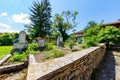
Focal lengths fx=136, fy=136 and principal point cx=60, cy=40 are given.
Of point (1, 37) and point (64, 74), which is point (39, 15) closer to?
point (1, 37)

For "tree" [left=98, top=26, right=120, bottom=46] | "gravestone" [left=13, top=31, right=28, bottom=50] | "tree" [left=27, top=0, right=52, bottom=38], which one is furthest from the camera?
"tree" [left=27, top=0, right=52, bottom=38]

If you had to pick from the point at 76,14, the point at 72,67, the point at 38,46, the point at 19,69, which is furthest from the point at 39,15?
the point at 72,67

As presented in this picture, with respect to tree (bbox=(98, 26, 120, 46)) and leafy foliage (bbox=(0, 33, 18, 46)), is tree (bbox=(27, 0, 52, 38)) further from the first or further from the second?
tree (bbox=(98, 26, 120, 46))

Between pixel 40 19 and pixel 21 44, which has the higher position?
pixel 40 19

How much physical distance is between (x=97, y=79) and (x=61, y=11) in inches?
1280

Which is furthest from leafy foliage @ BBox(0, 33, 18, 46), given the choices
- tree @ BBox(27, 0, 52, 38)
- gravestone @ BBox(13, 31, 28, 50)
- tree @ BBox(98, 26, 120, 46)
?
tree @ BBox(98, 26, 120, 46)

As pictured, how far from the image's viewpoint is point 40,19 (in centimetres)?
3544

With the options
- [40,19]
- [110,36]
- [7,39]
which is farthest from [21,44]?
[40,19]

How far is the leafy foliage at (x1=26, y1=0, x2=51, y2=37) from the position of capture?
3388 cm

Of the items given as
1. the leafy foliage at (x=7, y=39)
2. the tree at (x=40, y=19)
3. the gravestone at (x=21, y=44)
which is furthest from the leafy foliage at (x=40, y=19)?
the gravestone at (x=21, y=44)

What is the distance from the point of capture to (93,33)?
1747 centimetres

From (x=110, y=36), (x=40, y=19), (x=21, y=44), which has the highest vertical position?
(x=40, y=19)

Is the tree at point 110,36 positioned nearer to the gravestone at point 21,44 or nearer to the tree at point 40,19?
the gravestone at point 21,44

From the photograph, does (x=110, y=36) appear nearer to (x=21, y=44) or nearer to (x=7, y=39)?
(x=21, y=44)
